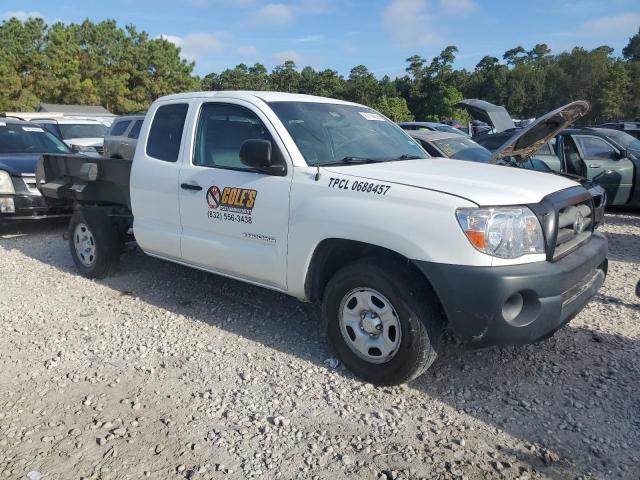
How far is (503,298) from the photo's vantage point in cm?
309

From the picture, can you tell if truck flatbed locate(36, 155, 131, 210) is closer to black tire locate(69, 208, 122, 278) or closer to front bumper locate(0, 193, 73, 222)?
black tire locate(69, 208, 122, 278)

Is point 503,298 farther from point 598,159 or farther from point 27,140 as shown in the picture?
point 27,140

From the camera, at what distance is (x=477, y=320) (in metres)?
3.18

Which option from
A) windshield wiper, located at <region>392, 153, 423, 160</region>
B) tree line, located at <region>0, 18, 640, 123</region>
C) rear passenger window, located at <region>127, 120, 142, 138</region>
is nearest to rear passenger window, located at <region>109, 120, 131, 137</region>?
rear passenger window, located at <region>127, 120, 142, 138</region>

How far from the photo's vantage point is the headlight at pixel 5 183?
7812 mm

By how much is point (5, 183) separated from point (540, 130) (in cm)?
711

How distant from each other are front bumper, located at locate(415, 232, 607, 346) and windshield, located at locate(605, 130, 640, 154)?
7267mm

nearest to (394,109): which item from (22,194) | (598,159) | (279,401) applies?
(598,159)

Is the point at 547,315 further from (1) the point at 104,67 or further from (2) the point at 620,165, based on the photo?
(1) the point at 104,67

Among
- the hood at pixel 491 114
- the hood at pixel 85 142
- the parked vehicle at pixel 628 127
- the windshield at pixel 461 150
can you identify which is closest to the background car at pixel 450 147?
the windshield at pixel 461 150

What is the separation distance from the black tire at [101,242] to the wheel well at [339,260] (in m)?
2.88

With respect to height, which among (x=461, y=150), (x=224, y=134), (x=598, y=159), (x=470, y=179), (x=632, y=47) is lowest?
(x=598, y=159)

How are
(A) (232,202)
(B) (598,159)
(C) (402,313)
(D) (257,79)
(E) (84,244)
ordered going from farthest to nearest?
(D) (257,79) < (B) (598,159) < (E) (84,244) < (A) (232,202) < (C) (402,313)

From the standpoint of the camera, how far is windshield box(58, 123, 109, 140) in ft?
50.8
